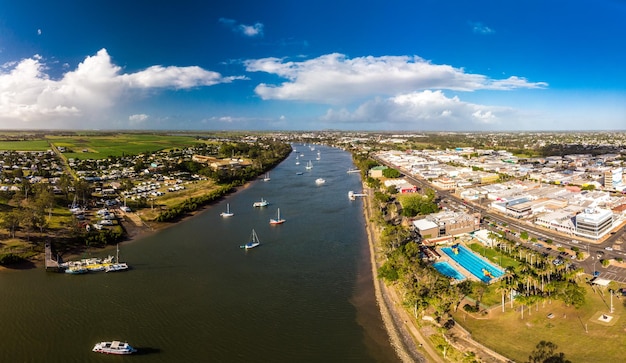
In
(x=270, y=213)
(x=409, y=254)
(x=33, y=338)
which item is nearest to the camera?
(x=33, y=338)

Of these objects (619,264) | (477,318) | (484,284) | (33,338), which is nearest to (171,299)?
(33,338)

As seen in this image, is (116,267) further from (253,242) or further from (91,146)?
(91,146)

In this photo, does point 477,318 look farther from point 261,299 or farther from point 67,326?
point 67,326

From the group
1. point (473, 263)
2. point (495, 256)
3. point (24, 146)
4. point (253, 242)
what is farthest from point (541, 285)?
point (24, 146)

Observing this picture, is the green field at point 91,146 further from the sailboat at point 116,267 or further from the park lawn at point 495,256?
the park lawn at point 495,256

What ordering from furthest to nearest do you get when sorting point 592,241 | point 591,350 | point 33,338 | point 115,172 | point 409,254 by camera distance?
1. point 115,172
2. point 592,241
3. point 409,254
4. point 33,338
5. point 591,350

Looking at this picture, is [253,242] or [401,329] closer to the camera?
[401,329]
